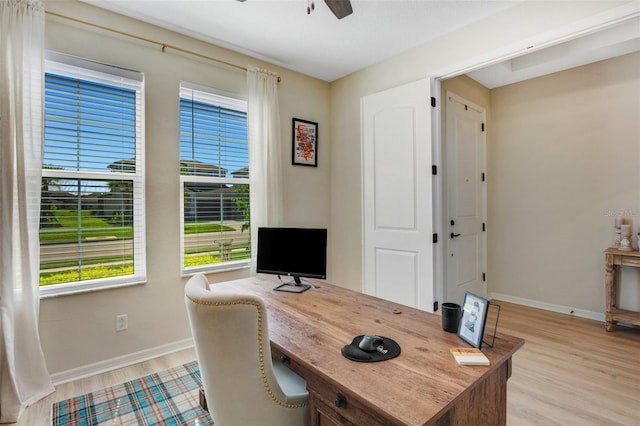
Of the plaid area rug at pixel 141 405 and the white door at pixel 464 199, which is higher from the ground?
the white door at pixel 464 199

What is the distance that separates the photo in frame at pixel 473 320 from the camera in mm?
1124

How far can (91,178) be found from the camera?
7.55ft

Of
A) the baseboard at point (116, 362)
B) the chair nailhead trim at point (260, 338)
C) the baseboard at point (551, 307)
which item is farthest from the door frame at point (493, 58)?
the baseboard at point (116, 362)

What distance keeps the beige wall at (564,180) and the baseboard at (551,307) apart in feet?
0.14

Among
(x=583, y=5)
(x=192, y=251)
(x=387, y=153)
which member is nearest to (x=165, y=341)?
(x=192, y=251)

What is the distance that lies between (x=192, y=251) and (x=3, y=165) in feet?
4.37

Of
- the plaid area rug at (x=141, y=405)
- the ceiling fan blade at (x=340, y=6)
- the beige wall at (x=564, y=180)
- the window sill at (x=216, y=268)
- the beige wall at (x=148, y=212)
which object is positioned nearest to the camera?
the ceiling fan blade at (x=340, y=6)

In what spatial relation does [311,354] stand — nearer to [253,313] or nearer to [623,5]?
[253,313]

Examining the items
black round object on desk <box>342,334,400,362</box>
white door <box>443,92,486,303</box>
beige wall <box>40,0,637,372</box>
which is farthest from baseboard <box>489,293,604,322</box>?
black round object on desk <box>342,334,400,362</box>

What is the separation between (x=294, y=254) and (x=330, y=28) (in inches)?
73.7

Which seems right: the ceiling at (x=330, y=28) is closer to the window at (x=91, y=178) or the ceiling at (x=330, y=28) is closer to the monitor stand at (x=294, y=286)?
the window at (x=91, y=178)

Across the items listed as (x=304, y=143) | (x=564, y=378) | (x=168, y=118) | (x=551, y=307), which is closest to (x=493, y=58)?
(x=304, y=143)

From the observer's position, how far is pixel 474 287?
3.82 meters

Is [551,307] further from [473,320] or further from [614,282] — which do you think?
[473,320]
